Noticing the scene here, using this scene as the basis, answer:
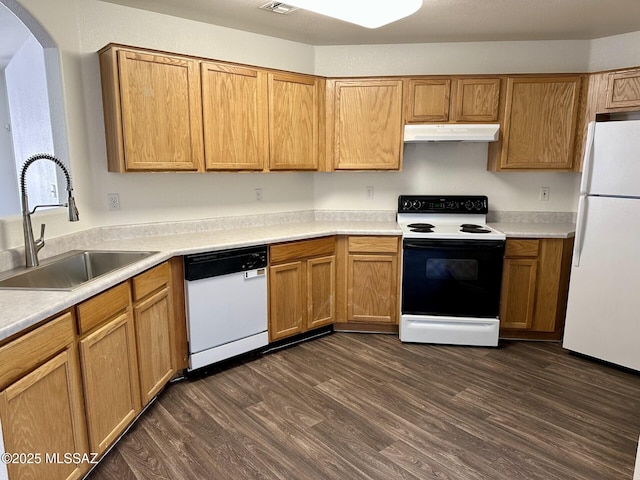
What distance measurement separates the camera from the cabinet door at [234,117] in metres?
2.84

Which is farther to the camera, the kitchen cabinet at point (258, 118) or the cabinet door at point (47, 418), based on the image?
A: the kitchen cabinet at point (258, 118)

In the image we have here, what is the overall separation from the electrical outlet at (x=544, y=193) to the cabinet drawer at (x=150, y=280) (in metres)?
3.18

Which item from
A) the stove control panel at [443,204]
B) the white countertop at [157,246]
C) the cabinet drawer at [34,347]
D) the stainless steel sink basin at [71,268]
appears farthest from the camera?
the stove control panel at [443,204]

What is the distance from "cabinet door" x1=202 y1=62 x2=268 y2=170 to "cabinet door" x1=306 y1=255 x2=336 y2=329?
2.95ft

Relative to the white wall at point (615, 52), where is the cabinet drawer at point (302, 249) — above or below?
below

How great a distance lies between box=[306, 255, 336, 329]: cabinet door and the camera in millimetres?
3264

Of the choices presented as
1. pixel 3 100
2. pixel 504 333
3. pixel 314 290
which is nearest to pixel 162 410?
pixel 314 290

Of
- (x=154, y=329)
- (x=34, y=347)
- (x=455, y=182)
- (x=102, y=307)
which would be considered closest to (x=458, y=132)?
(x=455, y=182)

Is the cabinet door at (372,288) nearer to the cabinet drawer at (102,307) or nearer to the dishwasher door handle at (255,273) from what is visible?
the dishwasher door handle at (255,273)

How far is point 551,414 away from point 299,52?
10.7ft

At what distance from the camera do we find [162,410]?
2365 mm

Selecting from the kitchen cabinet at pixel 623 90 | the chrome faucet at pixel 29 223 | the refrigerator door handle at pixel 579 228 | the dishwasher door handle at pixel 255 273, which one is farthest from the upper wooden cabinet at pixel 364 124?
the chrome faucet at pixel 29 223

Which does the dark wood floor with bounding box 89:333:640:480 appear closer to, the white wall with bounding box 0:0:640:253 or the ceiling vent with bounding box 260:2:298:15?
the white wall with bounding box 0:0:640:253

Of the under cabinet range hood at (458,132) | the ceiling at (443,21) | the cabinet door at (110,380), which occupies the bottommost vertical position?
the cabinet door at (110,380)
